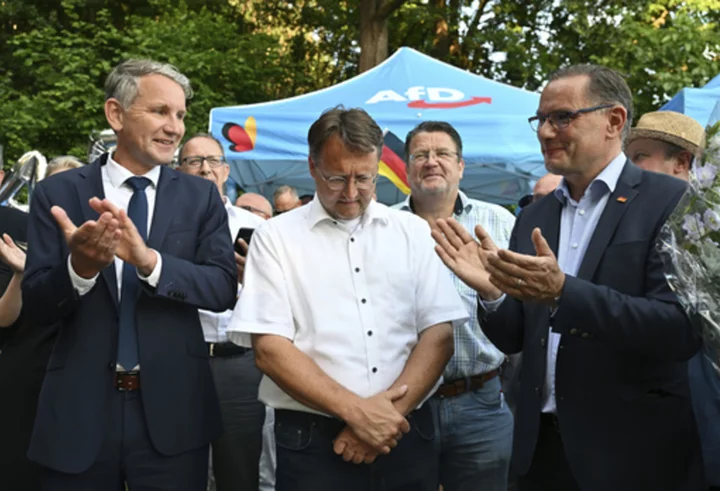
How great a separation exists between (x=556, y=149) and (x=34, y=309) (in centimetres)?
187

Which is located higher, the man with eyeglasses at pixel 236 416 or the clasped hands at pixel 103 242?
the clasped hands at pixel 103 242

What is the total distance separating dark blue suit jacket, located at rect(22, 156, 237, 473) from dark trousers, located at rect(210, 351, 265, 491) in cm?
111

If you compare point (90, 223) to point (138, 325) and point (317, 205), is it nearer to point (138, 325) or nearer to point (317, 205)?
point (138, 325)

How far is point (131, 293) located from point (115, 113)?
28.2 inches

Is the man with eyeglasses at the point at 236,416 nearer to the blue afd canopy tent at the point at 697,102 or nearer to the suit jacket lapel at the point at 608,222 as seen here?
the suit jacket lapel at the point at 608,222

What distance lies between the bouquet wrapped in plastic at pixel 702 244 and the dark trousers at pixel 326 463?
123 centimetres

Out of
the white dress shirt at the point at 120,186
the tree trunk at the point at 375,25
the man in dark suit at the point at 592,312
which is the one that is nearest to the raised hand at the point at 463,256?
the man in dark suit at the point at 592,312

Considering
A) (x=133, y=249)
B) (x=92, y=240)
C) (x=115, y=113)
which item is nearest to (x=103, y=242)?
(x=92, y=240)

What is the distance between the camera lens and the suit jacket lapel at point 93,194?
10.1 feet

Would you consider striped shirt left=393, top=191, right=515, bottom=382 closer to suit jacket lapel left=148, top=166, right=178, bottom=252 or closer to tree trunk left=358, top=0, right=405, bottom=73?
suit jacket lapel left=148, top=166, right=178, bottom=252

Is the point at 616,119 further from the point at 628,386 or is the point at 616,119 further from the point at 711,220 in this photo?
the point at 711,220

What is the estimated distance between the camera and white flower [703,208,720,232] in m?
1.97

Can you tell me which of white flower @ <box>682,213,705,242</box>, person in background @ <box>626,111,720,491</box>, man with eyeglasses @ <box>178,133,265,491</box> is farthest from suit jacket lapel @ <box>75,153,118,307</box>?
person in background @ <box>626,111,720,491</box>

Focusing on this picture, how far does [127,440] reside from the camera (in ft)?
9.77
